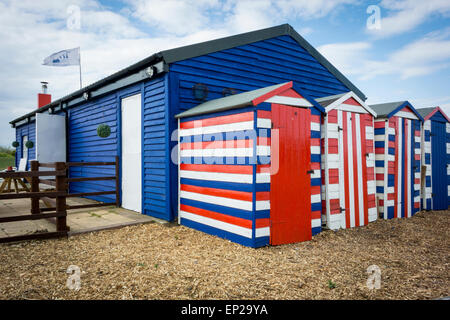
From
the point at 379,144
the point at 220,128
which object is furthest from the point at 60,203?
the point at 379,144

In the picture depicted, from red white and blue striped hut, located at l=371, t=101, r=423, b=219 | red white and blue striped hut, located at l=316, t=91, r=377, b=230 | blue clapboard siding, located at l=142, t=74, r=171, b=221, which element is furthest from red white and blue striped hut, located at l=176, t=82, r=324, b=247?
red white and blue striped hut, located at l=371, t=101, r=423, b=219

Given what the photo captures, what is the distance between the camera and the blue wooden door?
7.87 meters

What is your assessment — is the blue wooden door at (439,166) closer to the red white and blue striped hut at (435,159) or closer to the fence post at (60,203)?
the red white and blue striped hut at (435,159)

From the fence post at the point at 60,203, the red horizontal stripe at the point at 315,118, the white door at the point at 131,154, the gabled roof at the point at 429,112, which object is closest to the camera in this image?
the fence post at the point at 60,203

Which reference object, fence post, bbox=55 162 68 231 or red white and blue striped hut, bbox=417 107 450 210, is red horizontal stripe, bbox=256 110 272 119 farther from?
red white and blue striped hut, bbox=417 107 450 210

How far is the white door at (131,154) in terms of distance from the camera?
7.19 metres

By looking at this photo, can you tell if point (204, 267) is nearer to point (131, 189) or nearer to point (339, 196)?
point (339, 196)

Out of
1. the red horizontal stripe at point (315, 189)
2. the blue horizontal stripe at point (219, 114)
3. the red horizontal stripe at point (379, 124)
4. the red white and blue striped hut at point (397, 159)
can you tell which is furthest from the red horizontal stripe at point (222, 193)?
the red horizontal stripe at point (379, 124)

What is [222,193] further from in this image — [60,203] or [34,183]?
[34,183]

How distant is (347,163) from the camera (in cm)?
582

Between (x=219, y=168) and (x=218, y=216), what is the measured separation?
0.84m

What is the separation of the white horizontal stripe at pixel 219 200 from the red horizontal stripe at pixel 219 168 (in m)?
0.47

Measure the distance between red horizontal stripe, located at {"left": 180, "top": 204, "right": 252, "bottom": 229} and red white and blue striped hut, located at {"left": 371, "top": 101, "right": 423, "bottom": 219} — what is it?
3869mm
